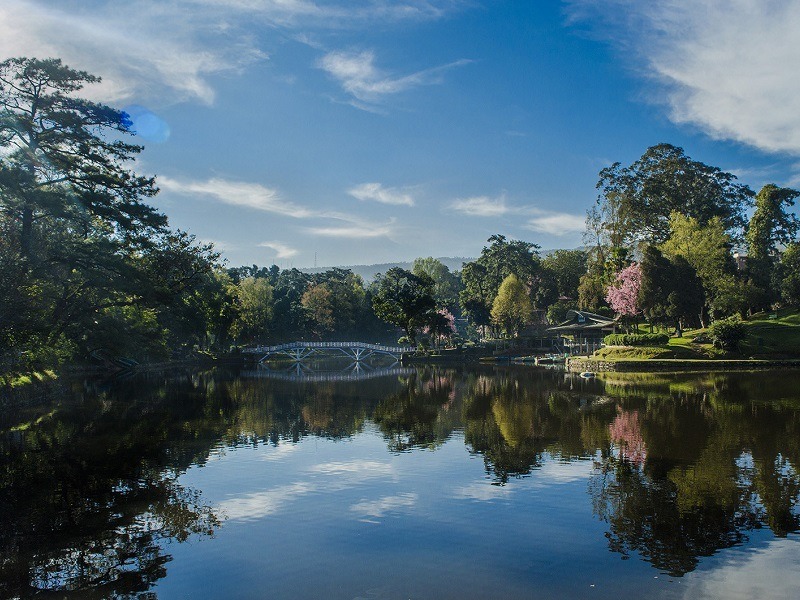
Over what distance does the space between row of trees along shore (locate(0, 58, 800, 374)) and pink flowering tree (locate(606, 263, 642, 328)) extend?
17 centimetres

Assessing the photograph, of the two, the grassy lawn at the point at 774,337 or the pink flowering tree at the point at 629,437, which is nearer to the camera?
the pink flowering tree at the point at 629,437

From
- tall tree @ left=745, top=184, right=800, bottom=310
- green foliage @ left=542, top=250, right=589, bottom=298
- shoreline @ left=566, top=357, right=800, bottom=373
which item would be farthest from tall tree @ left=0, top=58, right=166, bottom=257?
green foliage @ left=542, top=250, right=589, bottom=298

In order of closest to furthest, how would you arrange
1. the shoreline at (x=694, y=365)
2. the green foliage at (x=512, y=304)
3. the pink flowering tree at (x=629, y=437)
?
the pink flowering tree at (x=629, y=437)
the shoreline at (x=694, y=365)
the green foliage at (x=512, y=304)

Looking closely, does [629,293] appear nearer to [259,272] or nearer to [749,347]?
[749,347]

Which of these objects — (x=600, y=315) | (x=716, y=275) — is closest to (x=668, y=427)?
(x=716, y=275)

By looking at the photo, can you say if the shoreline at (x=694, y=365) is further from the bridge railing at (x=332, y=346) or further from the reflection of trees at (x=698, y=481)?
the bridge railing at (x=332, y=346)

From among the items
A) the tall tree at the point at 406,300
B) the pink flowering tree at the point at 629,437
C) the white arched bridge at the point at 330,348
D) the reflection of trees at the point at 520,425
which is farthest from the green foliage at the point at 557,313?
the pink flowering tree at the point at 629,437

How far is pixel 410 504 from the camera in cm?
1598

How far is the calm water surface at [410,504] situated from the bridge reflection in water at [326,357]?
32.4 m

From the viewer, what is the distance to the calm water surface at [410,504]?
37.2 feet

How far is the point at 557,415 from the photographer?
30766mm

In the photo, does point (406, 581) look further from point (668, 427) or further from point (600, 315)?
point (600, 315)

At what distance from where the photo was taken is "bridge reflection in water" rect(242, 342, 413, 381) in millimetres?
64938

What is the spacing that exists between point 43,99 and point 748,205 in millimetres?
81250
